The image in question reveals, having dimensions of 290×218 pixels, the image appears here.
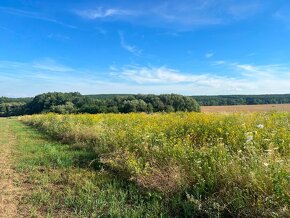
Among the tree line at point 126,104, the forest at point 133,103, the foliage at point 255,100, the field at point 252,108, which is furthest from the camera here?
the foliage at point 255,100

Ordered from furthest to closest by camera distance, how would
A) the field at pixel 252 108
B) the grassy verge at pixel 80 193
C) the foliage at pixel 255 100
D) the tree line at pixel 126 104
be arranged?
the foliage at pixel 255 100 < the tree line at pixel 126 104 < the field at pixel 252 108 < the grassy verge at pixel 80 193

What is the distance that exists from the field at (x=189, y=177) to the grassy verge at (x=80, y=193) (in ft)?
0.07

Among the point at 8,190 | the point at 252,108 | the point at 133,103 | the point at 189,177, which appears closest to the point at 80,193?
the point at 8,190

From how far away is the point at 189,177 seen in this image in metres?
5.79

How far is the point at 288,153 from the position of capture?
233 inches

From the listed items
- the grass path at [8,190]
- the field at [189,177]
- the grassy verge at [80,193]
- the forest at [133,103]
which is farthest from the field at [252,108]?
the forest at [133,103]

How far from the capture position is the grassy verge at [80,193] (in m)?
5.26

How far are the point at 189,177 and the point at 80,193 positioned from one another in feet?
7.50

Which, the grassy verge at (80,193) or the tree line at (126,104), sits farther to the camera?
the tree line at (126,104)

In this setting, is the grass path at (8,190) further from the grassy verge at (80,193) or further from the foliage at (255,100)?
Answer: the foliage at (255,100)

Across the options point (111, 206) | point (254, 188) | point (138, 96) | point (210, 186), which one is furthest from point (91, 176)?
point (138, 96)

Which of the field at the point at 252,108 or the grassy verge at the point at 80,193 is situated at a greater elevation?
the field at the point at 252,108

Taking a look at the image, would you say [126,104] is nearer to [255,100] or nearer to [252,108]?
[252,108]

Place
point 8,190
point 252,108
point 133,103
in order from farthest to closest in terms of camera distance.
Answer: point 133,103
point 252,108
point 8,190
